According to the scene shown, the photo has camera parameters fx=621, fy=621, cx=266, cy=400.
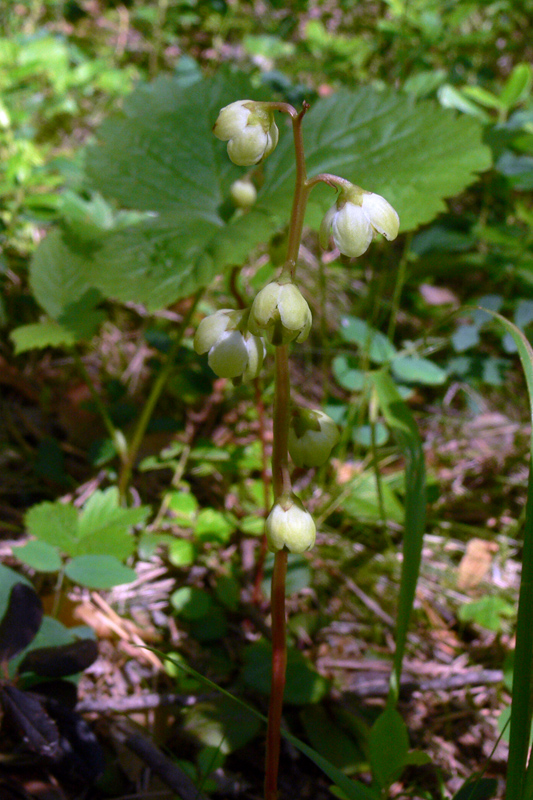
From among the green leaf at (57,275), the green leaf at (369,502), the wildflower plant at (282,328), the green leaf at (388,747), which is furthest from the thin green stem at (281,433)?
the green leaf at (57,275)

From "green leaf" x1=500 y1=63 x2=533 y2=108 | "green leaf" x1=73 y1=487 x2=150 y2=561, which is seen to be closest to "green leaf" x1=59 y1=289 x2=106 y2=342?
"green leaf" x1=73 y1=487 x2=150 y2=561

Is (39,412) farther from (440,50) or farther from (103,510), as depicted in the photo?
(440,50)

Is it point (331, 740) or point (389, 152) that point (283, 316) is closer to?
point (331, 740)

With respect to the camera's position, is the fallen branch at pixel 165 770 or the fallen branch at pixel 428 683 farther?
the fallen branch at pixel 428 683

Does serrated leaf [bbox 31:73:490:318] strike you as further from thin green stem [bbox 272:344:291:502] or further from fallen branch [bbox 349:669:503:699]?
fallen branch [bbox 349:669:503:699]

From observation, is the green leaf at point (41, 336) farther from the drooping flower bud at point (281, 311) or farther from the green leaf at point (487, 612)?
the green leaf at point (487, 612)

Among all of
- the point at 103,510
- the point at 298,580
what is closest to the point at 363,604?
the point at 298,580

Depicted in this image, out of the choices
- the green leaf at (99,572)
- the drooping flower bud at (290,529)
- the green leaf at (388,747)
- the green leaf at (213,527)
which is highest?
the drooping flower bud at (290,529)
